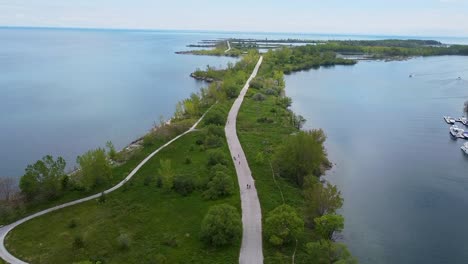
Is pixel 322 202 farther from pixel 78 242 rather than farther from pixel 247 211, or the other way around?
pixel 78 242

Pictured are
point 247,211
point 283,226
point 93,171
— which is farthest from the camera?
point 93,171

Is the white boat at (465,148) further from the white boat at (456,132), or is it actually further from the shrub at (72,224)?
the shrub at (72,224)

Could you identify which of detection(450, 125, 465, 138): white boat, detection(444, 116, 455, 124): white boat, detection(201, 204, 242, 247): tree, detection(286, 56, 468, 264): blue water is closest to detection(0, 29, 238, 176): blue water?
detection(201, 204, 242, 247): tree

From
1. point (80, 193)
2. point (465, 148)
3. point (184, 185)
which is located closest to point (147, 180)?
point (184, 185)

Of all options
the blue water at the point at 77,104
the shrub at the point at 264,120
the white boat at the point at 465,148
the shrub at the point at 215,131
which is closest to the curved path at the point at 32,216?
the shrub at the point at 215,131

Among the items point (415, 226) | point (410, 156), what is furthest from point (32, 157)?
point (410, 156)

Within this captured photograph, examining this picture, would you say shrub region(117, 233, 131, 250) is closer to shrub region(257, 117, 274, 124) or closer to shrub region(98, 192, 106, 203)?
shrub region(98, 192, 106, 203)

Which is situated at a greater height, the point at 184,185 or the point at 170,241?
the point at 184,185
